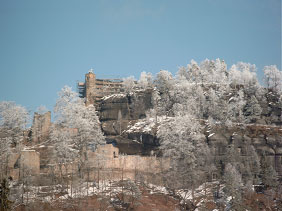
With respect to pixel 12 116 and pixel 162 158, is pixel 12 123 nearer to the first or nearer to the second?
pixel 12 116

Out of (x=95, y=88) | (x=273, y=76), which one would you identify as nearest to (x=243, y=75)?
(x=273, y=76)

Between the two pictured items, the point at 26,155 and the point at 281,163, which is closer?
the point at 26,155

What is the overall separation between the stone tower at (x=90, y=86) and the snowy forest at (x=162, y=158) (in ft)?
50.2

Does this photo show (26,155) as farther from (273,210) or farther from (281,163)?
(281,163)

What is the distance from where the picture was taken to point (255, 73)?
132625mm

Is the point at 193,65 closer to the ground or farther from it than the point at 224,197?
farther from it

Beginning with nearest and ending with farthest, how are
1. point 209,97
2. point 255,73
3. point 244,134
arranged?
point 244,134 < point 209,97 < point 255,73

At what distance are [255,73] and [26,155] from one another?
80504 mm

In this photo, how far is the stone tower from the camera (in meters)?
123

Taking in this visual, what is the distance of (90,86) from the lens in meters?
126

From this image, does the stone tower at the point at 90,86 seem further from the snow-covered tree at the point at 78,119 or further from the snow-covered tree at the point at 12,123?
the snow-covered tree at the point at 12,123

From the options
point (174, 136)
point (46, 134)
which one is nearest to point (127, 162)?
point (174, 136)

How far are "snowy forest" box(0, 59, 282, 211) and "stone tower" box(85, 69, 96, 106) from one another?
15.3 meters

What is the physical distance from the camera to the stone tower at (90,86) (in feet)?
404
